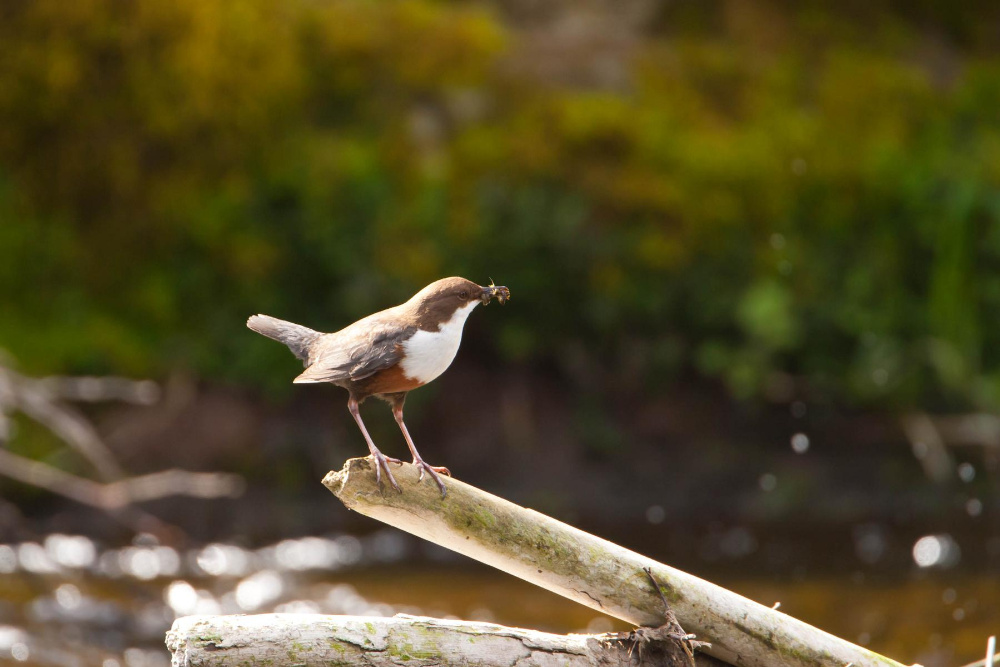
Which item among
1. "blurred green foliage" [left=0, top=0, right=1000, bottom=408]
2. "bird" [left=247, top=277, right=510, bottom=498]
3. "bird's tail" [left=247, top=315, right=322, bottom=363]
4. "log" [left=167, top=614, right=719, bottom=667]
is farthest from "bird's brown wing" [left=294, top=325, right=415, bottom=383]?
"blurred green foliage" [left=0, top=0, right=1000, bottom=408]

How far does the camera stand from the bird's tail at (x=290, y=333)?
3086 mm

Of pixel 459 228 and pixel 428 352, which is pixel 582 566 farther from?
pixel 459 228

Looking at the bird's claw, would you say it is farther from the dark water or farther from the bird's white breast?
the dark water

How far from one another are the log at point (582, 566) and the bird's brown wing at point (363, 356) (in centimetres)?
26

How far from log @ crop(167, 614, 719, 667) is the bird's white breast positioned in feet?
2.09

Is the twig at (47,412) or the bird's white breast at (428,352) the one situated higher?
the twig at (47,412)

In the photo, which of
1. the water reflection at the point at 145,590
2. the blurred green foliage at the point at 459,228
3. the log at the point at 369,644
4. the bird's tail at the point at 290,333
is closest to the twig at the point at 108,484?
the water reflection at the point at 145,590

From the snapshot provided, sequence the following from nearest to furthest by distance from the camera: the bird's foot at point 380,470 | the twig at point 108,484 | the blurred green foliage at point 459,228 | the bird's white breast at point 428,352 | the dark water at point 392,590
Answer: the bird's foot at point 380,470
the bird's white breast at point 428,352
the dark water at point 392,590
the twig at point 108,484
the blurred green foliage at point 459,228

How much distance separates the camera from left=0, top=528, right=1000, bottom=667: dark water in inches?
203

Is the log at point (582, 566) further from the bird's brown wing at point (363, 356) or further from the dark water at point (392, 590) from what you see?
the dark water at point (392, 590)

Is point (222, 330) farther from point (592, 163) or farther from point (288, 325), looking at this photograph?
point (288, 325)

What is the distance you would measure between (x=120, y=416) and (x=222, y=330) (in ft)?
2.95

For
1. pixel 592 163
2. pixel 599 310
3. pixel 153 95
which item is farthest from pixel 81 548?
pixel 592 163

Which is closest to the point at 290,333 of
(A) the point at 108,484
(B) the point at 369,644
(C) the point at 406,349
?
(C) the point at 406,349
